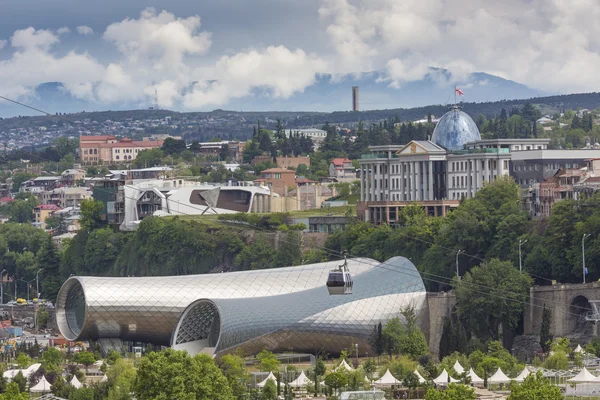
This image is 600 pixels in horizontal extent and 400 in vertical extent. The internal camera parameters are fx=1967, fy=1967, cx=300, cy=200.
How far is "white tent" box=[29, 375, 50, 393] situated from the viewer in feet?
333

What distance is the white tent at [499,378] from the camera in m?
99.0

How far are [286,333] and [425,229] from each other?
2126 centimetres

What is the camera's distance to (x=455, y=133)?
16712 centimetres

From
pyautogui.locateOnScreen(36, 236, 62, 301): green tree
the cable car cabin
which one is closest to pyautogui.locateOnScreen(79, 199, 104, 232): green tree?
pyautogui.locateOnScreen(36, 236, 62, 301): green tree

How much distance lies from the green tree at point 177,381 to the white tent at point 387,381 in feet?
44.0

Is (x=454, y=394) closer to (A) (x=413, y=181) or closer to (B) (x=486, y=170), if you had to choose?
(B) (x=486, y=170)

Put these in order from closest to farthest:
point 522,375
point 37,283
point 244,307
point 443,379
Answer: point 522,375 < point 443,379 < point 244,307 < point 37,283

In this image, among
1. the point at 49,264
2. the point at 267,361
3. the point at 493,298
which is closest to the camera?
the point at 267,361

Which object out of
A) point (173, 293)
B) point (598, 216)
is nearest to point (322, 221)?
point (173, 293)

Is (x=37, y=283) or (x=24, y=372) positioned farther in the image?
(x=37, y=283)

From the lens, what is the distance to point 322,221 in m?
164

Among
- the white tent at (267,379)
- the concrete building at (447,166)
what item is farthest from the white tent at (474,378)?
the concrete building at (447,166)

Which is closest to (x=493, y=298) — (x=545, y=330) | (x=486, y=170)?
(x=545, y=330)

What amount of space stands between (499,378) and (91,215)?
3636 inches
